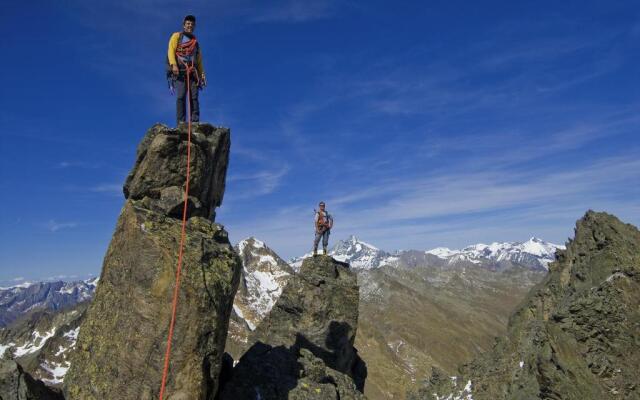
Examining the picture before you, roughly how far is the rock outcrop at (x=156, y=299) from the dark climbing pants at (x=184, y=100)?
1.15 m

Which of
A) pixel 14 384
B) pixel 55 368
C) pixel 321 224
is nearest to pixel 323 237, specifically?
pixel 321 224

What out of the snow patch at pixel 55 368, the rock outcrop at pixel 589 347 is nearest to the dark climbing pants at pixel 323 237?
the rock outcrop at pixel 589 347

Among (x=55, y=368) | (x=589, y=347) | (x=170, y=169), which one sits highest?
(x=170, y=169)

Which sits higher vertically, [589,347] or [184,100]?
[184,100]

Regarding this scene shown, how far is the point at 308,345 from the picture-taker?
1185 inches

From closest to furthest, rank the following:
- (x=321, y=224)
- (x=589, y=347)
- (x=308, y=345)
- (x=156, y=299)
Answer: (x=156, y=299)
(x=308, y=345)
(x=589, y=347)
(x=321, y=224)

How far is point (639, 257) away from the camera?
39781mm

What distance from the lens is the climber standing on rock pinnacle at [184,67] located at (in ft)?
58.3

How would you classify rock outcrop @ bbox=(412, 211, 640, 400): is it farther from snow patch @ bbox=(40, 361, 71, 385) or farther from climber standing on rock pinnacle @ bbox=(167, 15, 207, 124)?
snow patch @ bbox=(40, 361, 71, 385)

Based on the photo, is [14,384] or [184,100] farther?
[184,100]

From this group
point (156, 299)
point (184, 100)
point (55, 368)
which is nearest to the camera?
point (156, 299)

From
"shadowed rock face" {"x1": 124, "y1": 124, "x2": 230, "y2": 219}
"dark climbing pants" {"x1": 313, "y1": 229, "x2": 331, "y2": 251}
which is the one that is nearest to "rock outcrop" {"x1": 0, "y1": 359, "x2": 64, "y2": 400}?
"shadowed rock face" {"x1": 124, "y1": 124, "x2": 230, "y2": 219}

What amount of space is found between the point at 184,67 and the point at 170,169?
4.27 meters

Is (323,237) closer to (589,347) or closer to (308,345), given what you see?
(308,345)
